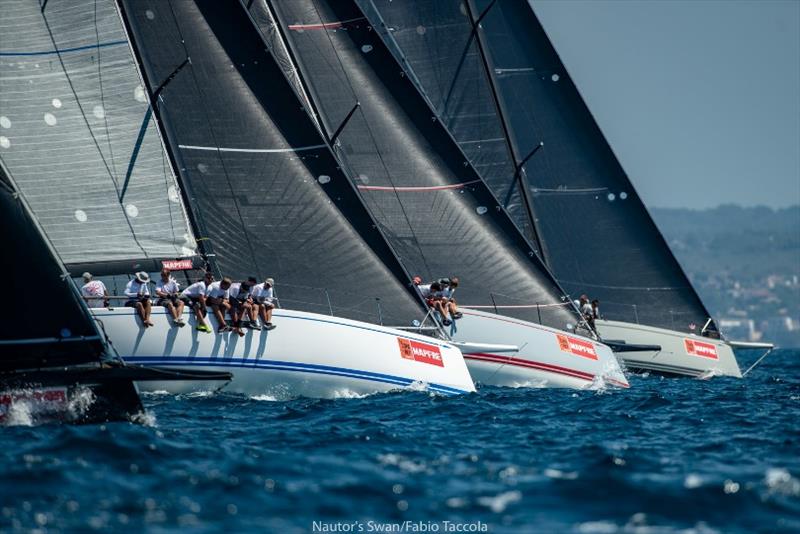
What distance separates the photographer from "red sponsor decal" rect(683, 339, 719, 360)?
31391 mm

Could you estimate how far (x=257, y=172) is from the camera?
68.8 ft

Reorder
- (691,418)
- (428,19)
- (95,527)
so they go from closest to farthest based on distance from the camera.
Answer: (95,527) < (691,418) < (428,19)

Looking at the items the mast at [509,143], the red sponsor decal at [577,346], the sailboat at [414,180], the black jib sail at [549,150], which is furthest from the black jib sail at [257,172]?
the mast at [509,143]

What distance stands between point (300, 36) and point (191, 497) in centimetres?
1548

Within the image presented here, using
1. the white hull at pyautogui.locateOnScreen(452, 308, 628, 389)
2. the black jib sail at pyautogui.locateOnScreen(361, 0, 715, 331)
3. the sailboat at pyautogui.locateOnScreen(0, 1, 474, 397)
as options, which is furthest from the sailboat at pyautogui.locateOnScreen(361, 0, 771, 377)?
the sailboat at pyautogui.locateOnScreen(0, 1, 474, 397)

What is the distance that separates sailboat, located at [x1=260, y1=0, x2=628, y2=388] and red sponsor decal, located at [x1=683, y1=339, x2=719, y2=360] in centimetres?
622

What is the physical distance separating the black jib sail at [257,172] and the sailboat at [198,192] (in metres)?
0.02

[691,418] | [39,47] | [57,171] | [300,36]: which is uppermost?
[300,36]

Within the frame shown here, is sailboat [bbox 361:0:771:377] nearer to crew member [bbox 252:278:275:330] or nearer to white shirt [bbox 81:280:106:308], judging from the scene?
crew member [bbox 252:278:275:330]

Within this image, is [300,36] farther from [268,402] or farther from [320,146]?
[268,402]

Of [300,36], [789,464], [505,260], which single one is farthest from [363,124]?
[789,464]

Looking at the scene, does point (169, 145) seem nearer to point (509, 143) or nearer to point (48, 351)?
point (48, 351)

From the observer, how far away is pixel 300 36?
2570 cm

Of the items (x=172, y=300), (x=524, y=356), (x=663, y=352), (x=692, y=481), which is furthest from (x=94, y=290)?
(x=663, y=352)
